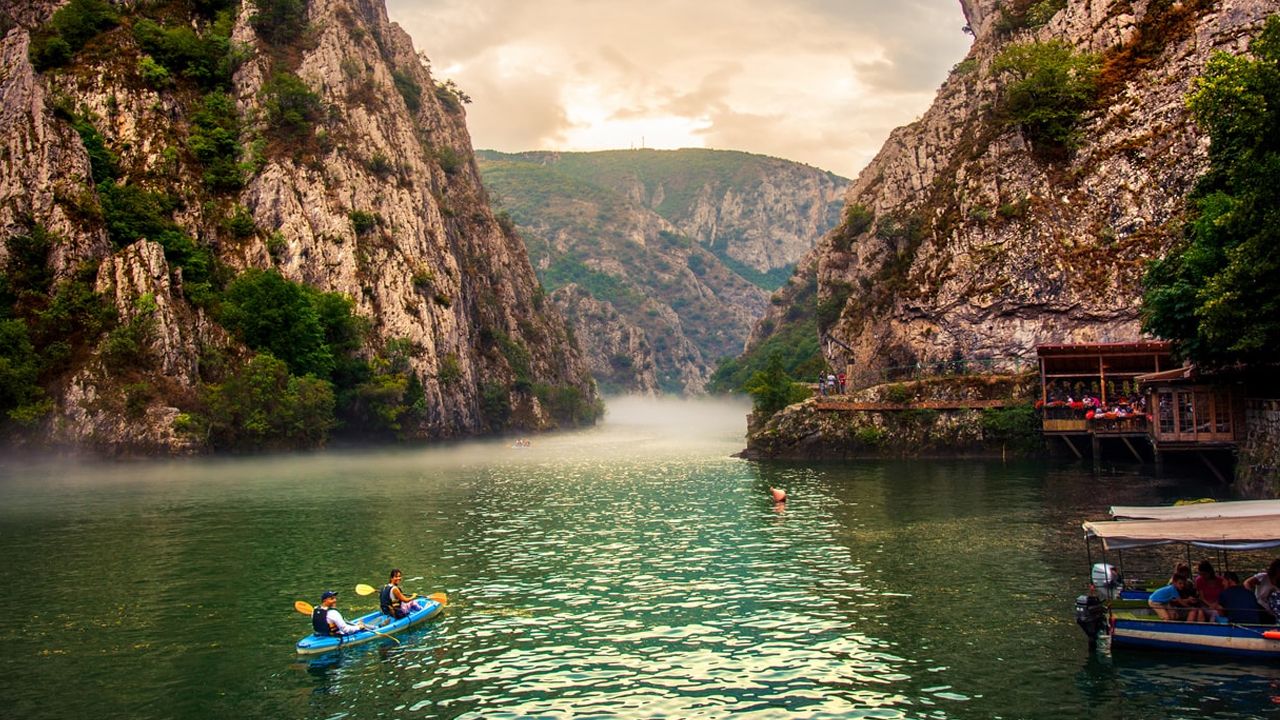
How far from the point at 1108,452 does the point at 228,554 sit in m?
62.7

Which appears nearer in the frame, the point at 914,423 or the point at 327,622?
the point at 327,622

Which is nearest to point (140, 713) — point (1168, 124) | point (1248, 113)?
point (1248, 113)

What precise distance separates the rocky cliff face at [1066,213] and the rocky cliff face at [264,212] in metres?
56.7

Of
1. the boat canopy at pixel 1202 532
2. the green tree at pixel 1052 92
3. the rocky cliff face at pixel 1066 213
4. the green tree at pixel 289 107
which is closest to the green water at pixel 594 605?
the boat canopy at pixel 1202 532

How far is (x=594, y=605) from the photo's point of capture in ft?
99.0

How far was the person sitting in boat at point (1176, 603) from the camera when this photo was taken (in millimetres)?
23891

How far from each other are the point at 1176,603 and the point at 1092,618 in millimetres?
2323

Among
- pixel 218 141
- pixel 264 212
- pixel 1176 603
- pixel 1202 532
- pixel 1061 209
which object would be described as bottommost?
pixel 1176 603

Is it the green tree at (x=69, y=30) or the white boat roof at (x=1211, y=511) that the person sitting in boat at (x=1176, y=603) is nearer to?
the white boat roof at (x=1211, y=511)

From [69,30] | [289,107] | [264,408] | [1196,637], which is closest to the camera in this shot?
[1196,637]

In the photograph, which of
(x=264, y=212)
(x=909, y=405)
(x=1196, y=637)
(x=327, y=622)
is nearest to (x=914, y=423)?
(x=909, y=405)

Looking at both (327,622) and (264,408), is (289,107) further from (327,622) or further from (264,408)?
(327,622)

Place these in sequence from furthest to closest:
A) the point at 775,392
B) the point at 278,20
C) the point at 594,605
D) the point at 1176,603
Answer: the point at 278,20
the point at 775,392
the point at 594,605
the point at 1176,603

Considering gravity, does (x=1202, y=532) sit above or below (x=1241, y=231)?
below
